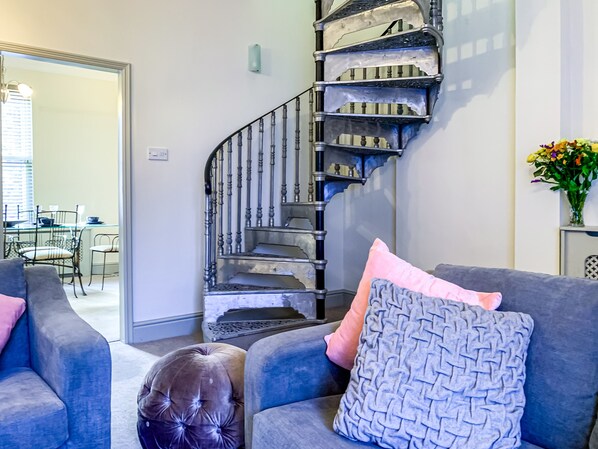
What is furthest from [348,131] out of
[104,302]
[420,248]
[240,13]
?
[104,302]

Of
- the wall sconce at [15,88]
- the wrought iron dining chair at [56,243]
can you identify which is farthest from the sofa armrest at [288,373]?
the wall sconce at [15,88]

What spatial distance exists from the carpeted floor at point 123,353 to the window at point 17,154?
1.76m

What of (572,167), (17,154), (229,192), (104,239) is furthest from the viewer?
(104,239)

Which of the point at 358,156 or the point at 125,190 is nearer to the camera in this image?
the point at 125,190

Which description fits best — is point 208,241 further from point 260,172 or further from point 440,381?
point 440,381

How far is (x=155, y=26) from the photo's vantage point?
3467 mm

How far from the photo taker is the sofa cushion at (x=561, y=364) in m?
1.09

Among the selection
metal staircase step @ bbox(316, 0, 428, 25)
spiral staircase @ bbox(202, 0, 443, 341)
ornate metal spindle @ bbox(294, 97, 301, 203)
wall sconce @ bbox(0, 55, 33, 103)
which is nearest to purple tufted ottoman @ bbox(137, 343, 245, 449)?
spiral staircase @ bbox(202, 0, 443, 341)

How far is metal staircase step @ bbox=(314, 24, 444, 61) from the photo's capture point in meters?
2.97

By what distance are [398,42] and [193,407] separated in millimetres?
2809

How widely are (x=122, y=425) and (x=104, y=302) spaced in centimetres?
308

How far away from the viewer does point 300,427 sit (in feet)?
3.83

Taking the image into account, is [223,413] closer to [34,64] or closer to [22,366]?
[22,366]

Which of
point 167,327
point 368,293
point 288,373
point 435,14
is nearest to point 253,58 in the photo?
point 435,14
